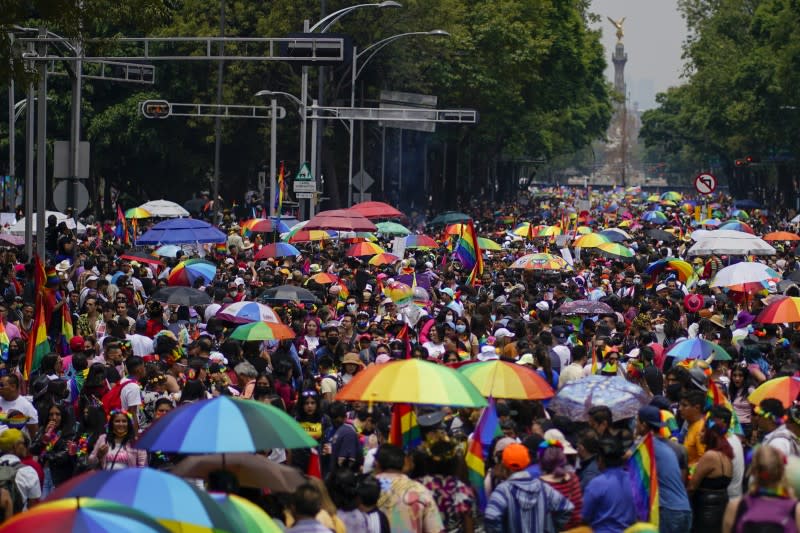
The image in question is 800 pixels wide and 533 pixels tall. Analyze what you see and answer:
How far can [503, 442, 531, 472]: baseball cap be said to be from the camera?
9.30m

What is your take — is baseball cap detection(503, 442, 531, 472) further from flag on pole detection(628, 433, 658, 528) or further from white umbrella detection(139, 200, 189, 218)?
white umbrella detection(139, 200, 189, 218)

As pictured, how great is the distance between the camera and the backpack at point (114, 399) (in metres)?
13.0

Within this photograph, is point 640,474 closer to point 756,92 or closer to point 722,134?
point 756,92

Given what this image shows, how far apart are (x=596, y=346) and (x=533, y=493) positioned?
21.0 feet

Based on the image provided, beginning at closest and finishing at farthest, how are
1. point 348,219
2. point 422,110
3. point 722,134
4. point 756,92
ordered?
point 348,219, point 422,110, point 756,92, point 722,134

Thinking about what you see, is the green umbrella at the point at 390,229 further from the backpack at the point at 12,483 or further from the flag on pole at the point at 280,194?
the backpack at the point at 12,483

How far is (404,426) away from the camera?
1065 centimetres

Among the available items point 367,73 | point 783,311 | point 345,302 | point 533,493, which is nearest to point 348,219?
point 345,302

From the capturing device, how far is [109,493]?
7582 mm

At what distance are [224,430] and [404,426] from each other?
192 centimetres

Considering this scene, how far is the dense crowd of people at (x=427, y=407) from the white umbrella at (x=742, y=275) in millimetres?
345

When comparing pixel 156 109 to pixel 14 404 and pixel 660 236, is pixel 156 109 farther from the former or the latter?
pixel 14 404

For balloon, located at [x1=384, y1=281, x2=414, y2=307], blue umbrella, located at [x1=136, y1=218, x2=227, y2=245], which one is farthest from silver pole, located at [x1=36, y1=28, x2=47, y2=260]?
balloon, located at [x1=384, y1=281, x2=414, y2=307]

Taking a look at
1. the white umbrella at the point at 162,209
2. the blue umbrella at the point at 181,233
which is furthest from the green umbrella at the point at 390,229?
the blue umbrella at the point at 181,233
